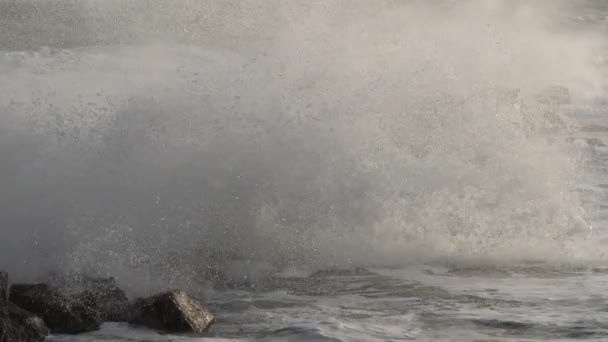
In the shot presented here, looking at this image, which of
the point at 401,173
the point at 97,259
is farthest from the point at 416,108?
the point at 97,259

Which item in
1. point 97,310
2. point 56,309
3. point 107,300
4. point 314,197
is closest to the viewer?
point 56,309

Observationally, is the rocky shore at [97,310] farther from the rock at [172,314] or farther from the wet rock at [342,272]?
the wet rock at [342,272]

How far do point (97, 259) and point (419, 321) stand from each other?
7.23 feet

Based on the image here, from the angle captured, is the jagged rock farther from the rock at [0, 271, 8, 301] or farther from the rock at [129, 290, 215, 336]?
the rock at [0, 271, 8, 301]

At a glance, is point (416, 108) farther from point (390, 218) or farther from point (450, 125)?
point (390, 218)

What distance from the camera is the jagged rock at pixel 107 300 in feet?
23.4

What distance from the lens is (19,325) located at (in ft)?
21.2

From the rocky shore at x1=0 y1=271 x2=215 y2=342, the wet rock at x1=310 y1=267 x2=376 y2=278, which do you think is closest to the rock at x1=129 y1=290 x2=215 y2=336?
the rocky shore at x1=0 y1=271 x2=215 y2=342

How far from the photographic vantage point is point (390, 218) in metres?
9.30

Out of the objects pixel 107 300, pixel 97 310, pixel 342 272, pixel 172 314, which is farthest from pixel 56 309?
pixel 342 272

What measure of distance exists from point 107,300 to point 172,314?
48 cm

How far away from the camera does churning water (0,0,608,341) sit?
7723 millimetres

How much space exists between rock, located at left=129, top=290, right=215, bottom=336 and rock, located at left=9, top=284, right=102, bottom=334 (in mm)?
251

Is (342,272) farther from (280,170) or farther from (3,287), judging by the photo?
(3,287)
